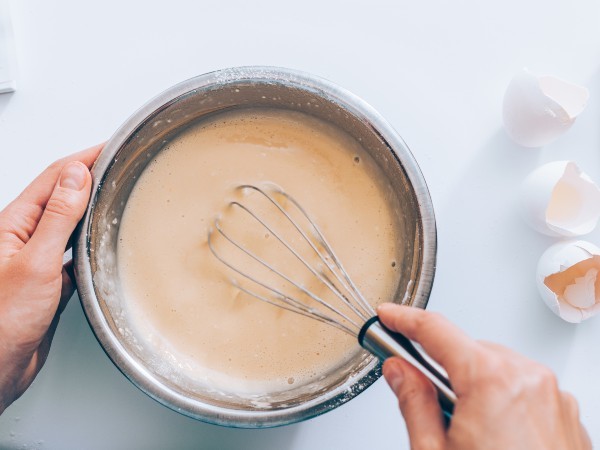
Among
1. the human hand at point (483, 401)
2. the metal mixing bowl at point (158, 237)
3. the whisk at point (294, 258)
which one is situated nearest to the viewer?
the human hand at point (483, 401)

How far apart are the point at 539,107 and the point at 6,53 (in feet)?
2.53

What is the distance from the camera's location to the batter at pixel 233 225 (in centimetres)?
85

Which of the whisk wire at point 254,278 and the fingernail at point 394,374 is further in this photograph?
the whisk wire at point 254,278

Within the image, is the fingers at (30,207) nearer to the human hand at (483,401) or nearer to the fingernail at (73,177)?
the fingernail at (73,177)

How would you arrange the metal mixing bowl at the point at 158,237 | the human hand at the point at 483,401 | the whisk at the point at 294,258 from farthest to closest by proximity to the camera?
the whisk at the point at 294,258, the metal mixing bowl at the point at 158,237, the human hand at the point at 483,401

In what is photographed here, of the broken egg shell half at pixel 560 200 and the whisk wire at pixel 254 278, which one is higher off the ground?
the broken egg shell half at pixel 560 200

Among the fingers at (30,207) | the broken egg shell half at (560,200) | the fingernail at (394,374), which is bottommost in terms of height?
the fingers at (30,207)

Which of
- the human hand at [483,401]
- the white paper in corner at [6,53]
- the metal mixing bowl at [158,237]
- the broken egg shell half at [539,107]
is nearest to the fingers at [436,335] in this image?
the human hand at [483,401]

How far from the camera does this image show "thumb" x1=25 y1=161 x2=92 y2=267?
743 mm

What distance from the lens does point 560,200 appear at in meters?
0.87

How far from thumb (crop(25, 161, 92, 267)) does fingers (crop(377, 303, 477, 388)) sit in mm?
400

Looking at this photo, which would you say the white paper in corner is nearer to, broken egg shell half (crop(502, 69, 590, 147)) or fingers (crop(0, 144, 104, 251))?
fingers (crop(0, 144, 104, 251))

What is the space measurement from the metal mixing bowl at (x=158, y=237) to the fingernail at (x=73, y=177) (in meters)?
0.01

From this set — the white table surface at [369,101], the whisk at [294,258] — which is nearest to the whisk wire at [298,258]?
the whisk at [294,258]
